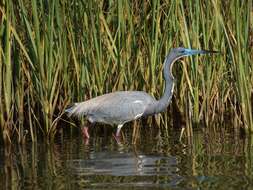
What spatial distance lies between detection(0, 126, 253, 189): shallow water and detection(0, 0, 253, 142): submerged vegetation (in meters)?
0.34

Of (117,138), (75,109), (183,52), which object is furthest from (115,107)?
(183,52)

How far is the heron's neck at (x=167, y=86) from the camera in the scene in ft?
27.2

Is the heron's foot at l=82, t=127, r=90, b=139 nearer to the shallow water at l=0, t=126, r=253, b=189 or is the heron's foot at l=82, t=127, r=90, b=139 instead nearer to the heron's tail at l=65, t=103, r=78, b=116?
the shallow water at l=0, t=126, r=253, b=189

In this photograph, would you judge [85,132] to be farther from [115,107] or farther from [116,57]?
[116,57]

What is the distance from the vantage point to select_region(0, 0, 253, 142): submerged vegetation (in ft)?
25.6

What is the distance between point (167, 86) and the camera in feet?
27.5

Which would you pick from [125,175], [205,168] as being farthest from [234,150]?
[125,175]

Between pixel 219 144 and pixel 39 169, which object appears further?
pixel 219 144

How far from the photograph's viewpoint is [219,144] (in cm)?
780

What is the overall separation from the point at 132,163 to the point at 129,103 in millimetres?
1570

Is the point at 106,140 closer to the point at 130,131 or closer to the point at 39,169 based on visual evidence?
the point at 130,131

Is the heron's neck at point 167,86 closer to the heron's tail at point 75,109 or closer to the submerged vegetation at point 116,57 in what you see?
the submerged vegetation at point 116,57

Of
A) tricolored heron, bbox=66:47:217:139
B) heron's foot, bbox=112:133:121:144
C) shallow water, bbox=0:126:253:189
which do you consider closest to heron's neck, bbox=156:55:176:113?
tricolored heron, bbox=66:47:217:139

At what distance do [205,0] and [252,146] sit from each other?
5.91 feet
